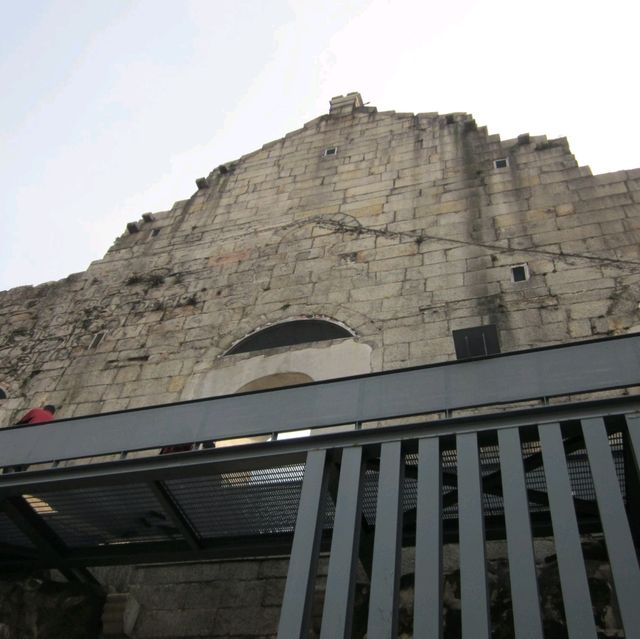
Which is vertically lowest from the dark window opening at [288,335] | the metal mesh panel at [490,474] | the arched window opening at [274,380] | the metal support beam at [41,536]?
the metal support beam at [41,536]

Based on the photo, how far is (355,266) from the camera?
9102mm

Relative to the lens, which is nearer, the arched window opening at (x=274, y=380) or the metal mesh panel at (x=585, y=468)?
the metal mesh panel at (x=585, y=468)

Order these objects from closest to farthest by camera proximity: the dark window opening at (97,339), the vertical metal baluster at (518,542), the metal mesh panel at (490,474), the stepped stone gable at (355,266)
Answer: the vertical metal baluster at (518,542)
the metal mesh panel at (490,474)
the stepped stone gable at (355,266)
the dark window opening at (97,339)

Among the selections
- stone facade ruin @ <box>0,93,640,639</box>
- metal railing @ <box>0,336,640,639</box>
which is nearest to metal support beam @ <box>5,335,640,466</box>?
metal railing @ <box>0,336,640,639</box>

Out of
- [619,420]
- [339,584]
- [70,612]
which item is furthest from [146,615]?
[619,420]

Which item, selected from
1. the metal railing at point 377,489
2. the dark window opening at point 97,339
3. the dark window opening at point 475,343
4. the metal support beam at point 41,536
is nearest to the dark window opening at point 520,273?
the dark window opening at point 475,343

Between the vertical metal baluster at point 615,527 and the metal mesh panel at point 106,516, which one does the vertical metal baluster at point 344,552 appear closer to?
the vertical metal baluster at point 615,527

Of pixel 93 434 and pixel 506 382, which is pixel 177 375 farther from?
pixel 506 382

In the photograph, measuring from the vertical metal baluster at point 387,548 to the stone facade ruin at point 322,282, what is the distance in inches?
65.3

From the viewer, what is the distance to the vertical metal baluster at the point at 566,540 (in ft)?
10.1

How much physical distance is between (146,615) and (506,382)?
143 inches

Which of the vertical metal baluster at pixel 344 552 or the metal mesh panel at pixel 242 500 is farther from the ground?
the metal mesh panel at pixel 242 500

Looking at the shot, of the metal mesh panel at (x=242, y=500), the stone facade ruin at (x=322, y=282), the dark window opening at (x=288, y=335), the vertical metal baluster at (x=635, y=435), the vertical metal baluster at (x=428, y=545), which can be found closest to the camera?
the vertical metal baluster at (x=428, y=545)

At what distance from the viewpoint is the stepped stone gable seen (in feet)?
25.2
